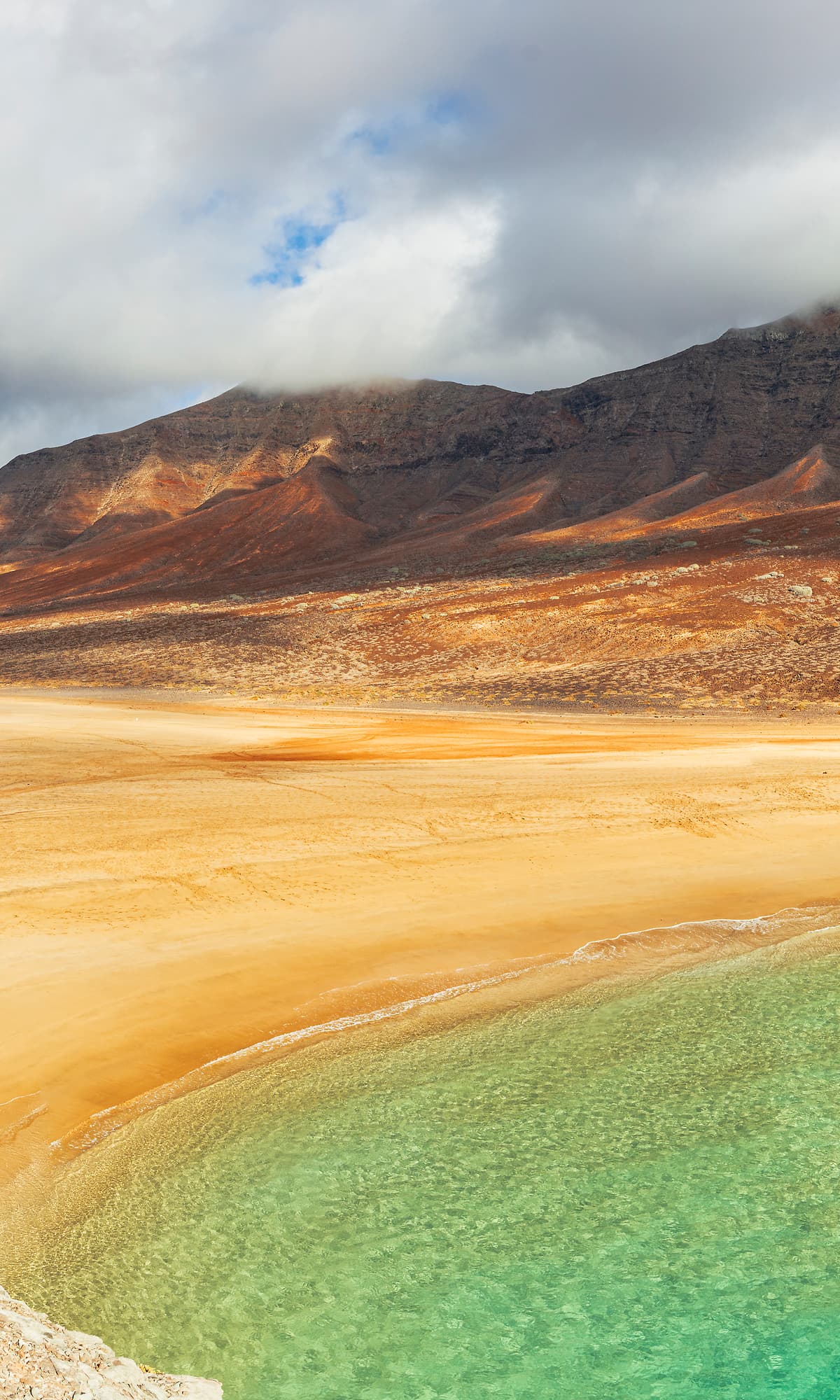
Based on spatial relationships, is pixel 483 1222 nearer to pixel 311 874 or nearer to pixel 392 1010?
pixel 392 1010

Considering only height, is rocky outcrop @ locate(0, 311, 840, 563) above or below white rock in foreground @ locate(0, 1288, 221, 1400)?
above

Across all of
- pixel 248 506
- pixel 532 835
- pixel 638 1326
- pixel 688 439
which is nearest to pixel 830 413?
pixel 688 439

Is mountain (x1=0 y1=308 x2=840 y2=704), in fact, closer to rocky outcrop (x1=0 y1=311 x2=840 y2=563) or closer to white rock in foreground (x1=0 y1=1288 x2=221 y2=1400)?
rocky outcrop (x1=0 y1=311 x2=840 y2=563)

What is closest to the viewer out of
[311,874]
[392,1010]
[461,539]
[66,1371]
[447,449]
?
[66,1371]

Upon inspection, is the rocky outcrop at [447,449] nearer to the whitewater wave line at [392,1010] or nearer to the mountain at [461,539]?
the mountain at [461,539]

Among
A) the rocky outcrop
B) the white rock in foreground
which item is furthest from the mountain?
the white rock in foreground

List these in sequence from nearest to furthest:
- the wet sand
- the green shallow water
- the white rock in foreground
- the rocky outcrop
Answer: the white rock in foreground, the green shallow water, the wet sand, the rocky outcrop

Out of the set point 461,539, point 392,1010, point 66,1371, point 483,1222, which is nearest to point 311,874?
point 392,1010
